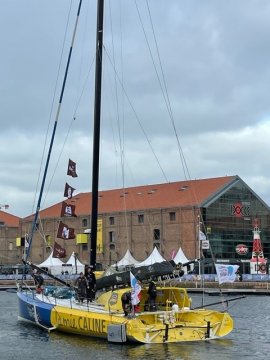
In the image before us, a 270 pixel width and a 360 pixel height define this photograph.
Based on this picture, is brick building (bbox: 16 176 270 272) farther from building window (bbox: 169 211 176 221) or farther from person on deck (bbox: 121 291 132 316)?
person on deck (bbox: 121 291 132 316)

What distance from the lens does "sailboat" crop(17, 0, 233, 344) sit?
26.2m

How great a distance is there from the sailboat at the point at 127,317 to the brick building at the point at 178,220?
211 feet

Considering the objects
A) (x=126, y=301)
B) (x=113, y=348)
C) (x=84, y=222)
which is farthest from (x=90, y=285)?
(x=84, y=222)

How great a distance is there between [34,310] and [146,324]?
27.7 ft

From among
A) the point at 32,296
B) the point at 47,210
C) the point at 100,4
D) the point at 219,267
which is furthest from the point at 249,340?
the point at 47,210

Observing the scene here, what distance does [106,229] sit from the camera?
11075cm

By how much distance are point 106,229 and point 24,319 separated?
75.0 metres

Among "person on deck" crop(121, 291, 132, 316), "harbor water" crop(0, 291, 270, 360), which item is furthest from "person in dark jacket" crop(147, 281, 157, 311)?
"harbor water" crop(0, 291, 270, 360)

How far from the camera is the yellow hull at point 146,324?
25969mm

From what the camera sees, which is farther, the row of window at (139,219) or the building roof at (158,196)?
the building roof at (158,196)

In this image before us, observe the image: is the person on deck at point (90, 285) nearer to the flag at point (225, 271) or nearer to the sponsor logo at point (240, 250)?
the flag at point (225, 271)

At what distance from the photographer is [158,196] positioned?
10931cm

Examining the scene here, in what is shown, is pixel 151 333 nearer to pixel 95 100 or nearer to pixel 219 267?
pixel 219 267

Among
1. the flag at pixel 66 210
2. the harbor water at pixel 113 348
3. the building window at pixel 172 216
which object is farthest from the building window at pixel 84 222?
the flag at pixel 66 210
